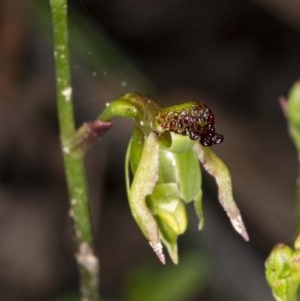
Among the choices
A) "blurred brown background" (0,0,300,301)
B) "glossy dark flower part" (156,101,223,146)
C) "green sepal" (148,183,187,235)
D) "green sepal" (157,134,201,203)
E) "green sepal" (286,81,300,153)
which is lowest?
"blurred brown background" (0,0,300,301)

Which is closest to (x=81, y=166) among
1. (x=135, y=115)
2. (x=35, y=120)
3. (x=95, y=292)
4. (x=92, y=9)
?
(x=135, y=115)

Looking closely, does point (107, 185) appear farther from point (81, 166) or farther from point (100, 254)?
point (81, 166)

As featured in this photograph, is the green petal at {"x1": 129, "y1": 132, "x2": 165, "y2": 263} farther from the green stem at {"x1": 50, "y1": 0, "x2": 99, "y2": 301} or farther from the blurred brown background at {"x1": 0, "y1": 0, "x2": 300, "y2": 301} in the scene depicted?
the blurred brown background at {"x1": 0, "y1": 0, "x2": 300, "y2": 301}

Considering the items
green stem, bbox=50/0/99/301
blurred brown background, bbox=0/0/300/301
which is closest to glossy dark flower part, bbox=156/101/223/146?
green stem, bbox=50/0/99/301

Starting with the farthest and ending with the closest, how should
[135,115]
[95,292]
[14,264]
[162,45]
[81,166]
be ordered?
[162,45] → [14,264] → [95,292] → [81,166] → [135,115]

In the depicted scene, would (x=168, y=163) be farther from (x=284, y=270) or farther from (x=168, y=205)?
(x=284, y=270)

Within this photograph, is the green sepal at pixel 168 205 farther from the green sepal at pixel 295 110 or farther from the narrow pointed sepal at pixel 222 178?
the green sepal at pixel 295 110

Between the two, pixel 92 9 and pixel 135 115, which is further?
pixel 92 9
